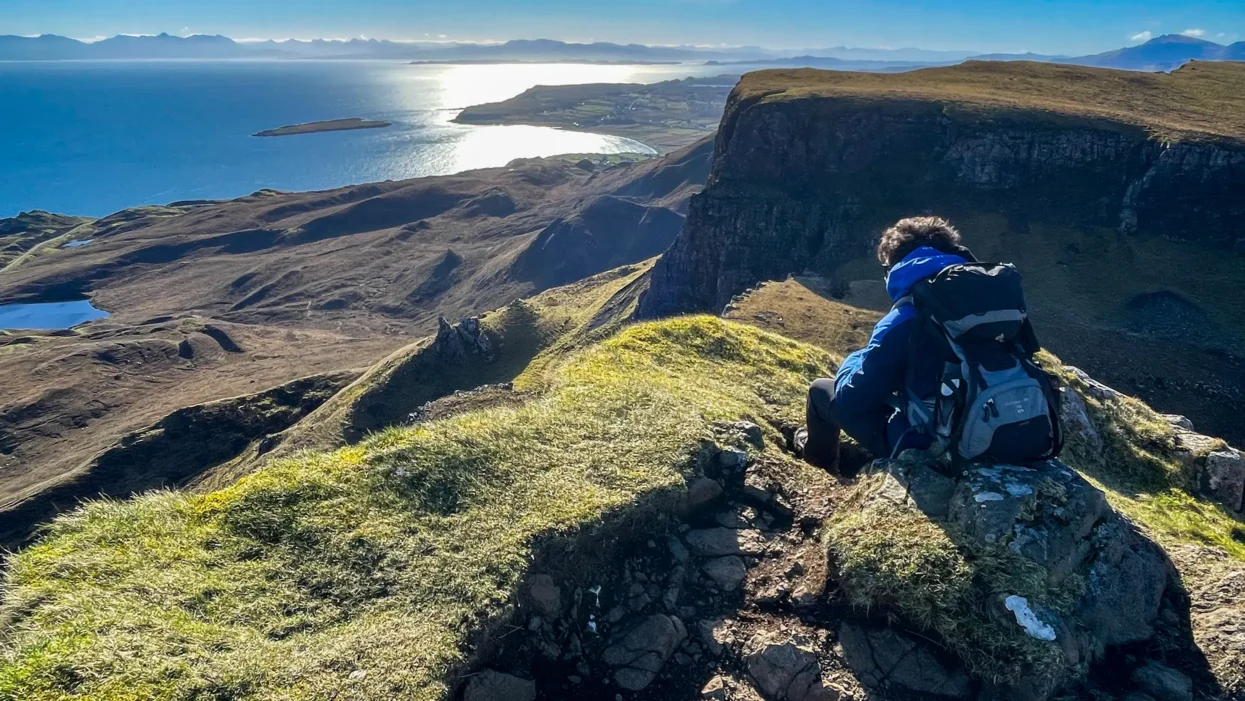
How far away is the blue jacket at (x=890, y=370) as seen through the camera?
6.64 metres

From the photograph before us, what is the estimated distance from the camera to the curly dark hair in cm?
717

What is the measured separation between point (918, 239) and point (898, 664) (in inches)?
172

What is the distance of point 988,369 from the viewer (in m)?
6.14

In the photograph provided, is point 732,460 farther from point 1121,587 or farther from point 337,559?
point 337,559

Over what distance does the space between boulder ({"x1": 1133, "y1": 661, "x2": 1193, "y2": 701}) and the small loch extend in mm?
130554

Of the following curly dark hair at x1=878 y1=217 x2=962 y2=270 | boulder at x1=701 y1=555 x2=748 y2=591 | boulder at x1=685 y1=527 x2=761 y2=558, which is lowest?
boulder at x1=701 y1=555 x2=748 y2=591

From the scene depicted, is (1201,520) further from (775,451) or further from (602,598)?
(602,598)

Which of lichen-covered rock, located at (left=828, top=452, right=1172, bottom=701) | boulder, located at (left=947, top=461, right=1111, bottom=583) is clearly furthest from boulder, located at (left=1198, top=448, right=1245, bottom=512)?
boulder, located at (left=947, top=461, right=1111, bottom=583)

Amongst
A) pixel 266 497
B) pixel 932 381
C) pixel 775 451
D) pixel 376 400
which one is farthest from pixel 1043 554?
→ pixel 376 400

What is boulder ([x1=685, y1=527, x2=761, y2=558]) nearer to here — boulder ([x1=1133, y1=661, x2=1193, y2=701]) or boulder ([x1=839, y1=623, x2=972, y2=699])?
boulder ([x1=839, y1=623, x2=972, y2=699])

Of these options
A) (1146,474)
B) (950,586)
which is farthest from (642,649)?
(1146,474)

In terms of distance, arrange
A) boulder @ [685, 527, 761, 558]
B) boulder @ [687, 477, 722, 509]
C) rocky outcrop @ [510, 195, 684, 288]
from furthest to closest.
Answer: rocky outcrop @ [510, 195, 684, 288]
boulder @ [687, 477, 722, 509]
boulder @ [685, 527, 761, 558]

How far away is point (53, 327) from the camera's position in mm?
102062

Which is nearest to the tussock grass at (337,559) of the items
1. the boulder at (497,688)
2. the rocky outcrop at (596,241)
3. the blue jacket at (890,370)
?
the boulder at (497,688)
